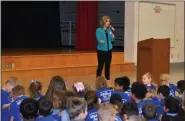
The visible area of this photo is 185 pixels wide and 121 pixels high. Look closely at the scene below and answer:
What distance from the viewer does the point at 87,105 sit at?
2.97 m

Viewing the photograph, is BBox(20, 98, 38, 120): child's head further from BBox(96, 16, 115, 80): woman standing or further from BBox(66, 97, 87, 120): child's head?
BBox(96, 16, 115, 80): woman standing

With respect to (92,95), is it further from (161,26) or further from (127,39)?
(161,26)

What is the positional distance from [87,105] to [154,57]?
280 centimetres

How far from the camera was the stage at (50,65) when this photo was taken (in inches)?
297

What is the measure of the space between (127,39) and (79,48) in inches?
93.8

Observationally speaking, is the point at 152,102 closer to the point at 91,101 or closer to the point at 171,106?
the point at 171,106

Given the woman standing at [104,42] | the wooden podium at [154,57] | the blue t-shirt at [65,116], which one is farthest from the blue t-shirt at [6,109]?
the woman standing at [104,42]

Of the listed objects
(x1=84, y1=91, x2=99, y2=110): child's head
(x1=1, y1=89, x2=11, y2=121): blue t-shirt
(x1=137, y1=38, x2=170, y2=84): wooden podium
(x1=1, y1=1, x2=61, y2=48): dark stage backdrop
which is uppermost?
(x1=1, y1=1, x2=61, y2=48): dark stage backdrop

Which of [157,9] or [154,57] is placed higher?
[157,9]

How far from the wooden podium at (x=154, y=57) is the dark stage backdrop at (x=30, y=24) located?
7.70 m

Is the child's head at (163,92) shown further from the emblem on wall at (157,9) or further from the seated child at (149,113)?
the emblem on wall at (157,9)

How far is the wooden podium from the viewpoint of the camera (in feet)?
18.3

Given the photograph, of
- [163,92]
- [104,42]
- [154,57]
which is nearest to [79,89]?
[163,92]

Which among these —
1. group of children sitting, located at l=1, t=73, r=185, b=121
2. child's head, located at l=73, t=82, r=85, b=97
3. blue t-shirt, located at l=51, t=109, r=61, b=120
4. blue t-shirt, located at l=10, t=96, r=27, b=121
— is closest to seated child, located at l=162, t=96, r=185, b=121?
group of children sitting, located at l=1, t=73, r=185, b=121
